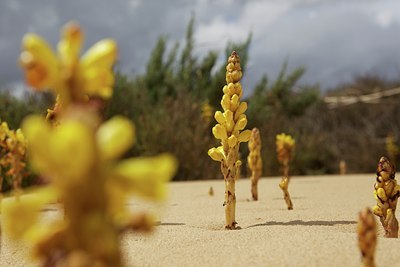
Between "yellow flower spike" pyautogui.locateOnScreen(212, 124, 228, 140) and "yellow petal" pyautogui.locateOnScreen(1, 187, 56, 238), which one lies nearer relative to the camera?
"yellow petal" pyautogui.locateOnScreen(1, 187, 56, 238)

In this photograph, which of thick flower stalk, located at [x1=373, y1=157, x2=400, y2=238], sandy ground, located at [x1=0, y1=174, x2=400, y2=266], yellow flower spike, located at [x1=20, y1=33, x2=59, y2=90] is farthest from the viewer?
thick flower stalk, located at [x1=373, y1=157, x2=400, y2=238]

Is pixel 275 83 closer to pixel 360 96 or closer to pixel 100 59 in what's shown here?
pixel 360 96

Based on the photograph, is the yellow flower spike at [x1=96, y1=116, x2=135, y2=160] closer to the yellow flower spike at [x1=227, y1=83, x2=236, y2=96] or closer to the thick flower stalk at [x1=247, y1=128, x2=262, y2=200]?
the yellow flower spike at [x1=227, y1=83, x2=236, y2=96]

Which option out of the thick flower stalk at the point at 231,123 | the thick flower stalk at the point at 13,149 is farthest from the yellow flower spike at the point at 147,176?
the thick flower stalk at the point at 13,149

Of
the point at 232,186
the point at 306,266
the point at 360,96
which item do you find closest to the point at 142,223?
the point at 306,266

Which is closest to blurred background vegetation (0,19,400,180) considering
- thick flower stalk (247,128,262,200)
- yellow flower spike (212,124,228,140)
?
thick flower stalk (247,128,262,200)

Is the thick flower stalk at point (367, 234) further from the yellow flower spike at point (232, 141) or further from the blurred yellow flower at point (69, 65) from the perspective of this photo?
the yellow flower spike at point (232, 141)

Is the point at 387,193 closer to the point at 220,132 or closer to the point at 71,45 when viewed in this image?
the point at 220,132
